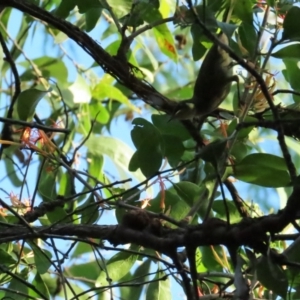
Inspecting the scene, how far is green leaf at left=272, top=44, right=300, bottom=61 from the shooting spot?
57 cm

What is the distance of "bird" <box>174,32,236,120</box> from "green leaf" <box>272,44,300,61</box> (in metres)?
0.05

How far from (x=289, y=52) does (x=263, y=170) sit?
0.11 meters

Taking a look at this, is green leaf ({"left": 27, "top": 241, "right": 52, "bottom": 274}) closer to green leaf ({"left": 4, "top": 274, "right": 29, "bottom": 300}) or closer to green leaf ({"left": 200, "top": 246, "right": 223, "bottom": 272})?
green leaf ({"left": 4, "top": 274, "right": 29, "bottom": 300})

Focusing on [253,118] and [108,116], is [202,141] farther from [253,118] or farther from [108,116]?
[108,116]

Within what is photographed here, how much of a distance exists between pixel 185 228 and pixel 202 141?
225mm

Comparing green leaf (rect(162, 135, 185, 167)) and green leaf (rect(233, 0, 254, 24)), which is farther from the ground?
green leaf (rect(233, 0, 254, 24))

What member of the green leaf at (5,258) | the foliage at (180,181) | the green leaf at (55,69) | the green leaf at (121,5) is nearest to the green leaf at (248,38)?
the foliage at (180,181)

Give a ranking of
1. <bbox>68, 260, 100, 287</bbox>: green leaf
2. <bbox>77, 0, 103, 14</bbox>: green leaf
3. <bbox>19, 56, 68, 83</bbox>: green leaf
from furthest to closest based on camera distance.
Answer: <bbox>19, 56, 68, 83</bbox>: green leaf < <bbox>68, 260, 100, 287</bbox>: green leaf < <bbox>77, 0, 103, 14</bbox>: green leaf

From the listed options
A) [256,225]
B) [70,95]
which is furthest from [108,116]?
[256,225]

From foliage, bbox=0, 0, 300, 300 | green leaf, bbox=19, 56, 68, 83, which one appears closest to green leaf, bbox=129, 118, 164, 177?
foliage, bbox=0, 0, 300, 300

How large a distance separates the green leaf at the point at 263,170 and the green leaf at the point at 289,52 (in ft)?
0.30

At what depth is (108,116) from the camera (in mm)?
1183

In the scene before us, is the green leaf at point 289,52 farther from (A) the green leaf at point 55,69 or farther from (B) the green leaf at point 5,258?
(A) the green leaf at point 55,69

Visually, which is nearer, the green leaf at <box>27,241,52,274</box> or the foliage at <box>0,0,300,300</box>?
the foliage at <box>0,0,300,300</box>
